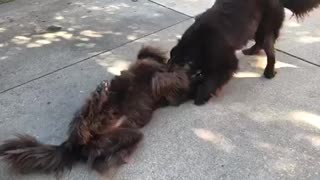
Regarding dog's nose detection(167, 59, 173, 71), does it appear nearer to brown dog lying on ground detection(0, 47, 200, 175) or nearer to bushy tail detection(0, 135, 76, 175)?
brown dog lying on ground detection(0, 47, 200, 175)

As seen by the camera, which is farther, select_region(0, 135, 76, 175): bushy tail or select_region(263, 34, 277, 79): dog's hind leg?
select_region(263, 34, 277, 79): dog's hind leg

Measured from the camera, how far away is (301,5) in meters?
3.60

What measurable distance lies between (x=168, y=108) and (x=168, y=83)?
0.26m

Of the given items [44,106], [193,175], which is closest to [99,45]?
[44,106]

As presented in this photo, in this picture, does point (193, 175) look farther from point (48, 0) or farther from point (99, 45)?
point (48, 0)

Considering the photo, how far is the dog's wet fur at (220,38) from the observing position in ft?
11.1

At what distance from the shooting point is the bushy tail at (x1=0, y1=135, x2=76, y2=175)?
→ 8.94 ft

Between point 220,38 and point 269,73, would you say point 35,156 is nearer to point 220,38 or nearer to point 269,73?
point 220,38

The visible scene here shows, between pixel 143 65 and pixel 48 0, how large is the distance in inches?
117

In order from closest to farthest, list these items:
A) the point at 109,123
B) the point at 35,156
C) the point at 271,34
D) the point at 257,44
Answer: the point at 35,156 → the point at 109,123 → the point at 271,34 → the point at 257,44

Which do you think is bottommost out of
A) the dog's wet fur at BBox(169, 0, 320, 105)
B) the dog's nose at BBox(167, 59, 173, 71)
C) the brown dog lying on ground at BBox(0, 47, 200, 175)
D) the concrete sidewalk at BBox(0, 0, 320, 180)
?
the concrete sidewalk at BBox(0, 0, 320, 180)

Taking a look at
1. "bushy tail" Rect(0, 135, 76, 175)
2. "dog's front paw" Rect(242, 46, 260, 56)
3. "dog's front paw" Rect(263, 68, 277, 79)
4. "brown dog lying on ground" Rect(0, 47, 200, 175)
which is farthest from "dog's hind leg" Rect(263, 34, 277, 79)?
"bushy tail" Rect(0, 135, 76, 175)

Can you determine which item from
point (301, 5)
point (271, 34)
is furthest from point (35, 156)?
point (301, 5)

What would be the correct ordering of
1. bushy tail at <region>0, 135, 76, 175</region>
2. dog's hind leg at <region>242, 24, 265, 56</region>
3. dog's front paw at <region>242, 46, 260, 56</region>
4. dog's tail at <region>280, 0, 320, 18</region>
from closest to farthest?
bushy tail at <region>0, 135, 76, 175</region>
dog's tail at <region>280, 0, 320, 18</region>
dog's hind leg at <region>242, 24, 265, 56</region>
dog's front paw at <region>242, 46, 260, 56</region>
